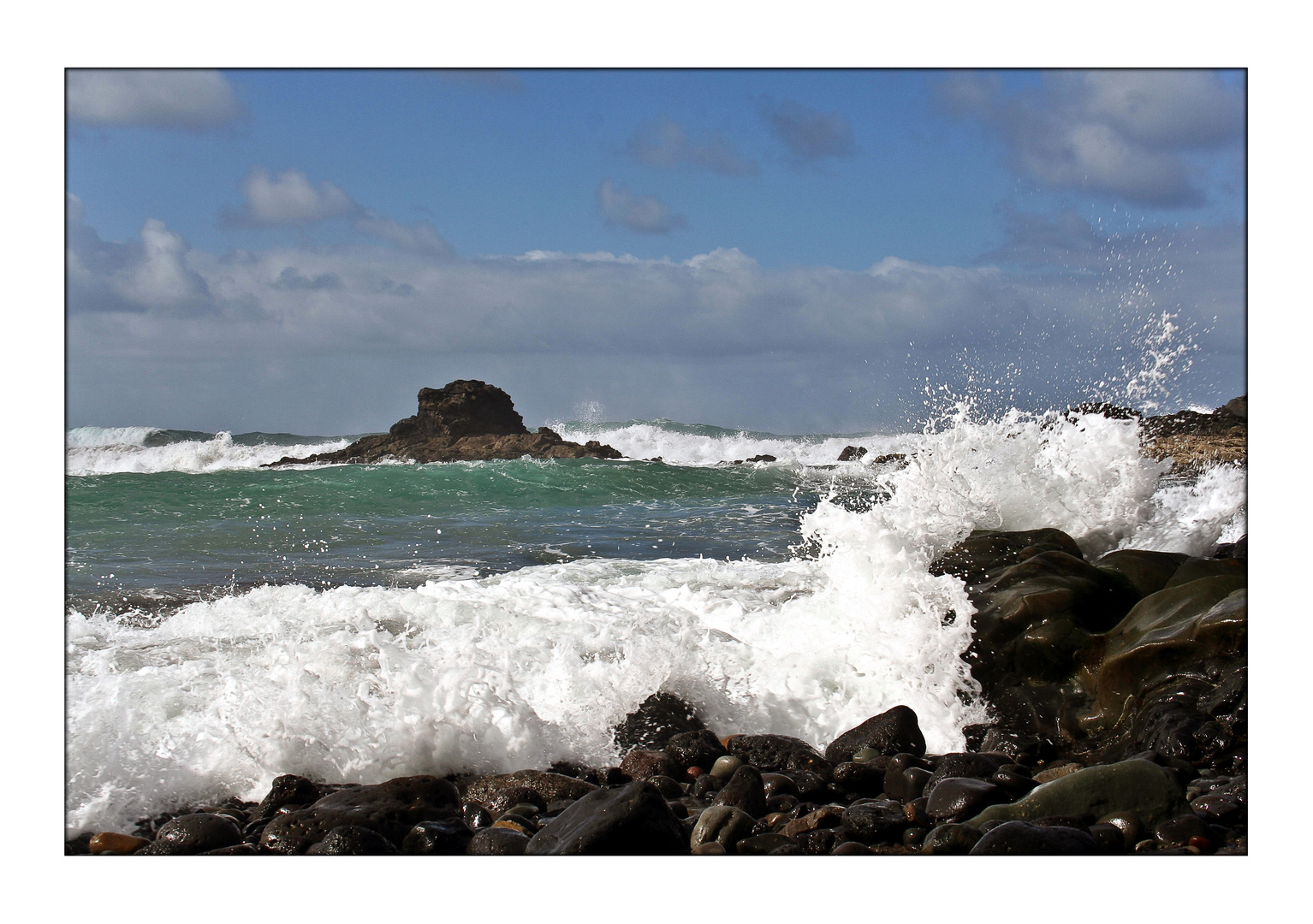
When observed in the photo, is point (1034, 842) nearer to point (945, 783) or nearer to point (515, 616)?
point (945, 783)

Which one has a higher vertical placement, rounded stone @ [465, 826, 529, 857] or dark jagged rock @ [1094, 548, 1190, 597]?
dark jagged rock @ [1094, 548, 1190, 597]

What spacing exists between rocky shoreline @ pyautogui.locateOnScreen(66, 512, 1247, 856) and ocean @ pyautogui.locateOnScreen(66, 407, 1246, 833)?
20 cm

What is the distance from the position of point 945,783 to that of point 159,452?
1153cm

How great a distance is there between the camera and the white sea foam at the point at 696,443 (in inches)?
863

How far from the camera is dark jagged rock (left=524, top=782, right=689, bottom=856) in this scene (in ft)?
8.72

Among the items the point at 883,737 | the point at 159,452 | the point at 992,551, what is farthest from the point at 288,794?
the point at 159,452

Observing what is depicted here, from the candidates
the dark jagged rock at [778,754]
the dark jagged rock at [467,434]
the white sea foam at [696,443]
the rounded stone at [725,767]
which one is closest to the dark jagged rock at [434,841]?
the rounded stone at [725,767]

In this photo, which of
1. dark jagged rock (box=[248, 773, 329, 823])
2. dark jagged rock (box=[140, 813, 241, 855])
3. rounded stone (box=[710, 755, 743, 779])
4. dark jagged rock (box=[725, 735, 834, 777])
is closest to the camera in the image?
dark jagged rock (box=[140, 813, 241, 855])

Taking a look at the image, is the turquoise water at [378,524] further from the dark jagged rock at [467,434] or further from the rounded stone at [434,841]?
the dark jagged rock at [467,434]

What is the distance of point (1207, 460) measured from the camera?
249 inches

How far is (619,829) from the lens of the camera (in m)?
2.67

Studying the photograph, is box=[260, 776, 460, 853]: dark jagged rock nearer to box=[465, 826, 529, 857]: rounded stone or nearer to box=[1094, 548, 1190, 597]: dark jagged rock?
box=[465, 826, 529, 857]: rounded stone

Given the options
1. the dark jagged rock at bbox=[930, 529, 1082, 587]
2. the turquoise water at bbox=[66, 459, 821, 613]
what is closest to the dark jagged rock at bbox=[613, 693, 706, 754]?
the dark jagged rock at bbox=[930, 529, 1082, 587]
